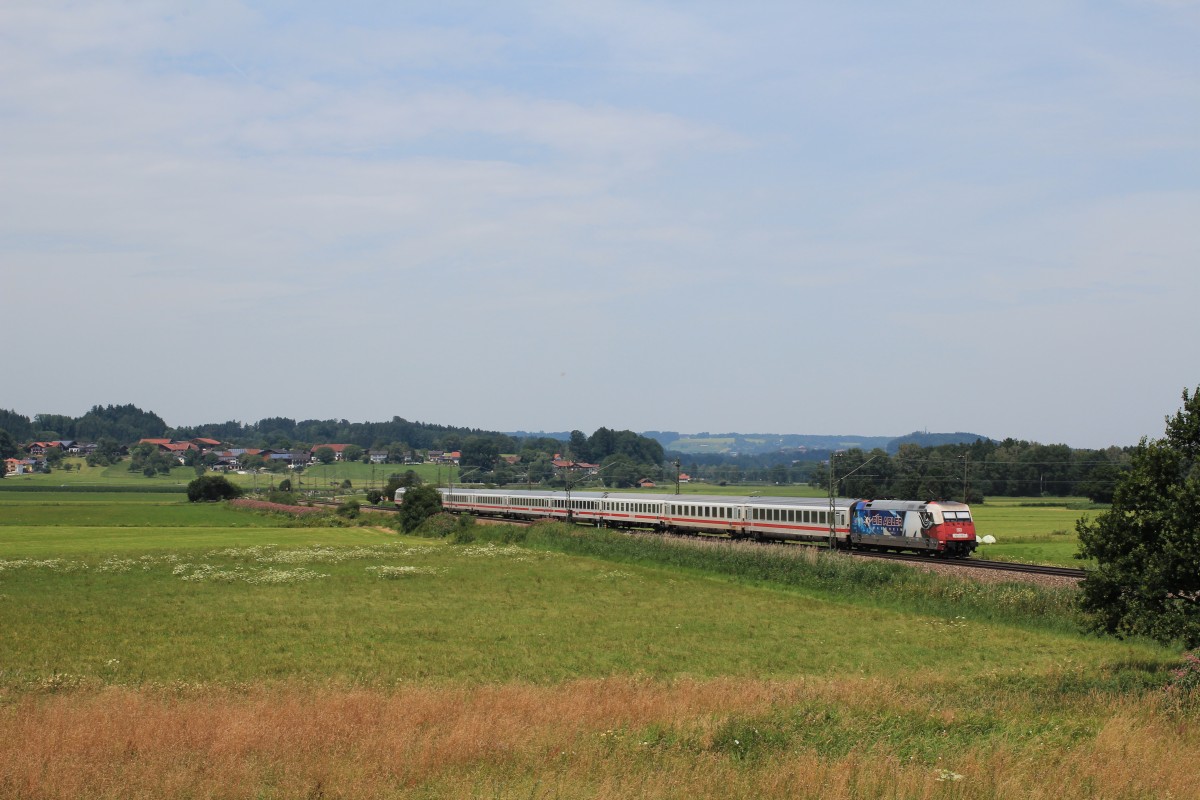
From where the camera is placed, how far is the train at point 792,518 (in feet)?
194

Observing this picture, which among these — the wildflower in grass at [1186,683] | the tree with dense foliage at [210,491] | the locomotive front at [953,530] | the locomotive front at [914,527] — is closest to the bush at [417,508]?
the locomotive front at [914,527]

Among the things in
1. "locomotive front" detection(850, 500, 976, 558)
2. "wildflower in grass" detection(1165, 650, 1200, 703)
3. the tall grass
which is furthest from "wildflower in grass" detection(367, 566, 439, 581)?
"wildflower in grass" detection(1165, 650, 1200, 703)

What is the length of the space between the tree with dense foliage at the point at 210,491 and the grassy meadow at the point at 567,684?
9164 cm

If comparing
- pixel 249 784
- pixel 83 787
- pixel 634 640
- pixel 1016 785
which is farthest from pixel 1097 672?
pixel 83 787

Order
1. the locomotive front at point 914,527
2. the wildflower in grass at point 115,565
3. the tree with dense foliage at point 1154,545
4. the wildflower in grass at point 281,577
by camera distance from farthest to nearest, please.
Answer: the locomotive front at point 914,527, the wildflower in grass at point 115,565, the wildflower in grass at point 281,577, the tree with dense foliage at point 1154,545

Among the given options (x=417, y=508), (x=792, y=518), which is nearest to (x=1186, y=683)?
(x=792, y=518)

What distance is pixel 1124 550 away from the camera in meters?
24.8

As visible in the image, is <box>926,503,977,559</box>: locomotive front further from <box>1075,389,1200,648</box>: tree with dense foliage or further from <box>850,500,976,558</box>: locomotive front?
<box>1075,389,1200,648</box>: tree with dense foliage

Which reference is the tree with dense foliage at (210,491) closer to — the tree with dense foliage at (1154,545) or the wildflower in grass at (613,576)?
the wildflower in grass at (613,576)

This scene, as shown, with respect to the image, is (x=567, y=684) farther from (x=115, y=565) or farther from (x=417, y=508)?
(x=417, y=508)

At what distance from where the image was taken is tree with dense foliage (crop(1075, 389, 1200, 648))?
23375 mm

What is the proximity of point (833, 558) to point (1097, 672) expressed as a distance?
23.0 meters

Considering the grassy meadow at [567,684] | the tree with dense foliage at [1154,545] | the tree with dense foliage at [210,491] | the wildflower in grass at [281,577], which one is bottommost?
the tree with dense foliage at [210,491]

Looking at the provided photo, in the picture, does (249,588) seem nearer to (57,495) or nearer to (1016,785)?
(1016,785)
